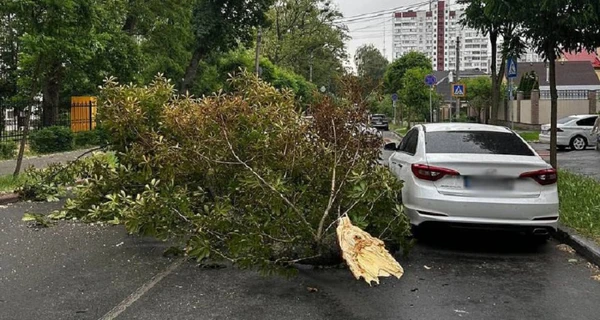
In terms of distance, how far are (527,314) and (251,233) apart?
104 inches

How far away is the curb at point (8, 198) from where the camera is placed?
1105cm

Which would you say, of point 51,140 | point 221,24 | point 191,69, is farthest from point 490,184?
point 191,69

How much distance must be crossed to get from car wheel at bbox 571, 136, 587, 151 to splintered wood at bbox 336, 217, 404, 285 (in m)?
21.4

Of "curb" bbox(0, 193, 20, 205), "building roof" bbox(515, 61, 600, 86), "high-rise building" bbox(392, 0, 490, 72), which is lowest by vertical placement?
"curb" bbox(0, 193, 20, 205)

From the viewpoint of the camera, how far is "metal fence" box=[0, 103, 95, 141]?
23034mm

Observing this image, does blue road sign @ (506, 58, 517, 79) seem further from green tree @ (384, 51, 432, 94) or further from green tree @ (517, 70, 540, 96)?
green tree @ (384, 51, 432, 94)

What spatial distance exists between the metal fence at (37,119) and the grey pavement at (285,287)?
15.8m

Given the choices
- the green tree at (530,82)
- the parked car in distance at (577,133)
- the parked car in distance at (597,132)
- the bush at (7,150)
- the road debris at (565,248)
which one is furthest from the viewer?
the green tree at (530,82)

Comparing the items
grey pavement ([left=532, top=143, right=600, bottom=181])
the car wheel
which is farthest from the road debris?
the car wheel

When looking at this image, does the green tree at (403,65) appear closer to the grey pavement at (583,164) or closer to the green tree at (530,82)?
the green tree at (530,82)

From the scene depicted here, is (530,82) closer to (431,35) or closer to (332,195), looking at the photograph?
(431,35)

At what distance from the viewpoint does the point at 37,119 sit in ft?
84.3

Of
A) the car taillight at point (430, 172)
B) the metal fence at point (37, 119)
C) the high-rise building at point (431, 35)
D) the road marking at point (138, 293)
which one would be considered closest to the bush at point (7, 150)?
the metal fence at point (37, 119)

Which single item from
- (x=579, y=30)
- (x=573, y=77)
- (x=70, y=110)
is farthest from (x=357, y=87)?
(x=573, y=77)
